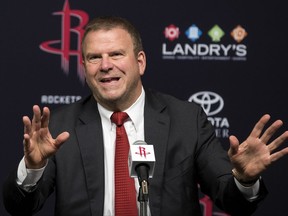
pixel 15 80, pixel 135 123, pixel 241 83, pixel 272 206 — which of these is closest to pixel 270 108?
pixel 241 83

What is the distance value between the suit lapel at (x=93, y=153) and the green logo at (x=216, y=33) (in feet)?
3.89

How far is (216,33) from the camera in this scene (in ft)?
13.0

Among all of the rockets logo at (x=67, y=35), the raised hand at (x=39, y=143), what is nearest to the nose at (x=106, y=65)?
the raised hand at (x=39, y=143)

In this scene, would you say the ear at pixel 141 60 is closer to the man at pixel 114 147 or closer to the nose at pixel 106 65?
the man at pixel 114 147

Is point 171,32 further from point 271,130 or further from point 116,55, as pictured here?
point 271,130

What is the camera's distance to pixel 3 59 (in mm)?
3980

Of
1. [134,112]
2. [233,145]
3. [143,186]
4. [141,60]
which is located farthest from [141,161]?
[141,60]

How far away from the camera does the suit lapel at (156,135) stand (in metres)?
2.84

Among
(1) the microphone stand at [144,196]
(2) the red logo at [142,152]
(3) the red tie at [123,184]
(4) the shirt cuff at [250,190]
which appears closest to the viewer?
(1) the microphone stand at [144,196]

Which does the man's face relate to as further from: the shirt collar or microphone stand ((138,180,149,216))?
microphone stand ((138,180,149,216))

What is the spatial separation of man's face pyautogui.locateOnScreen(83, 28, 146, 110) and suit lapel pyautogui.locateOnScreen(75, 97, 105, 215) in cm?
10

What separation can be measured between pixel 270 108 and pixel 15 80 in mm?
1566

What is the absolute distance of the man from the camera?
2.82 m

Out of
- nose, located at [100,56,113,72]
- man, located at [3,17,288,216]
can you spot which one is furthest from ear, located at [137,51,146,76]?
nose, located at [100,56,113,72]
